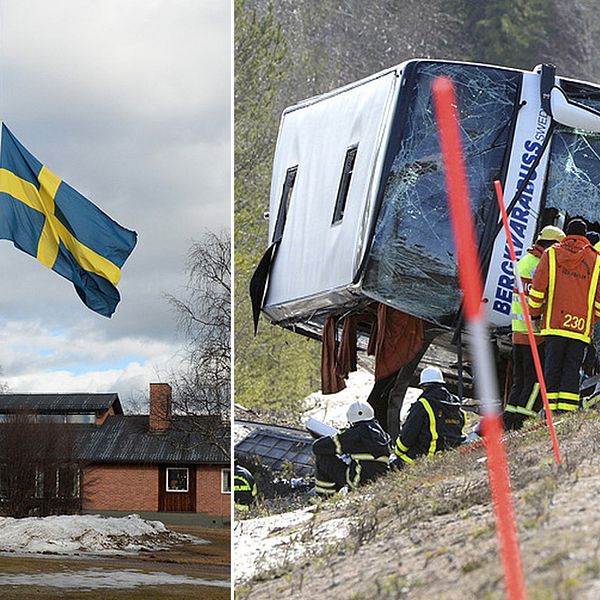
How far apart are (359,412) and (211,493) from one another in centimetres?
607

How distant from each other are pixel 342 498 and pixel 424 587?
144 centimetres

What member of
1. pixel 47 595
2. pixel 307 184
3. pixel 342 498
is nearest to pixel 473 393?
pixel 342 498

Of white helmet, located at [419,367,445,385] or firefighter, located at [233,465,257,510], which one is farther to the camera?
firefighter, located at [233,465,257,510]

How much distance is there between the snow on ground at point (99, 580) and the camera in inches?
456

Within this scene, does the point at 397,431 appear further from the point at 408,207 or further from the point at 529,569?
the point at 529,569

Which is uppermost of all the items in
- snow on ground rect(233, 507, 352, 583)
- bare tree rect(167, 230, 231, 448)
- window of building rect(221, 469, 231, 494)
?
bare tree rect(167, 230, 231, 448)

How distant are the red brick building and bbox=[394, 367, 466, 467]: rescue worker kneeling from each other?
16.7 ft

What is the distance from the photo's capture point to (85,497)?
39.4ft

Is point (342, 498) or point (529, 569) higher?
point (342, 498)

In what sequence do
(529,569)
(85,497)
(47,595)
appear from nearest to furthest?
(529,569)
(47,595)
(85,497)

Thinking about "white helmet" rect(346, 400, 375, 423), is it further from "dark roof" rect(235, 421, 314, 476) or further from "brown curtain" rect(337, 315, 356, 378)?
"dark roof" rect(235, 421, 314, 476)

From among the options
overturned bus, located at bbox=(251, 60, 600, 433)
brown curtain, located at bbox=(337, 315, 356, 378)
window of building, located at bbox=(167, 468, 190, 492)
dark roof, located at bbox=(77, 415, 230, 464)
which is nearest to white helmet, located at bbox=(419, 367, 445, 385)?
overturned bus, located at bbox=(251, 60, 600, 433)

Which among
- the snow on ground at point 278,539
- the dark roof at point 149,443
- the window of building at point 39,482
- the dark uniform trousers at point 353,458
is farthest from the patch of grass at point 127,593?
the snow on ground at point 278,539

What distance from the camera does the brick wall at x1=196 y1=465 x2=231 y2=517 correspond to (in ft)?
36.9
